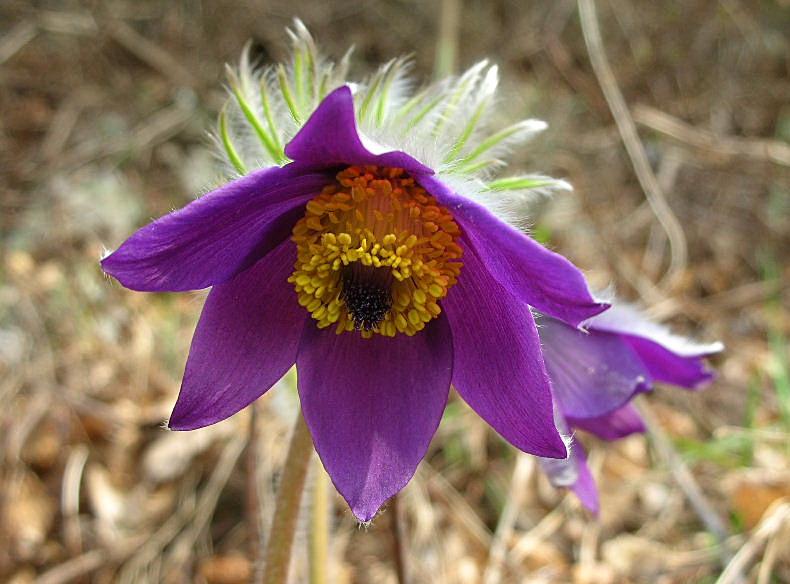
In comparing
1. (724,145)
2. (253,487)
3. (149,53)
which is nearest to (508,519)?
(253,487)

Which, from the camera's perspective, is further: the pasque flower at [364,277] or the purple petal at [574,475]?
the purple petal at [574,475]

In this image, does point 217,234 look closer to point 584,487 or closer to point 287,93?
point 287,93

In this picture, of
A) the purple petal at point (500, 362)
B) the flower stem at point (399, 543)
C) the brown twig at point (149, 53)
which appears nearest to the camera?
the purple petal at point (500, 362)

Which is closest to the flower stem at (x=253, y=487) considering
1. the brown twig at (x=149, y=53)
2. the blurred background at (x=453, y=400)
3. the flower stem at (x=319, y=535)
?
the blurred background at (x=453, y=400)

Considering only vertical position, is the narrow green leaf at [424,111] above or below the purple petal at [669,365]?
above

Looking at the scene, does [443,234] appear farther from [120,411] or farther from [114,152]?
[114,152]

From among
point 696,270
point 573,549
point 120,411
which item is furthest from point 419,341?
point 696,270

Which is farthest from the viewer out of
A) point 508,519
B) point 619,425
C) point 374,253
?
point 508,519

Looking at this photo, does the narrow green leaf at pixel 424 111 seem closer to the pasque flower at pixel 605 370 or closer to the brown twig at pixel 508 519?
the pasque flower at pixel 605 370
